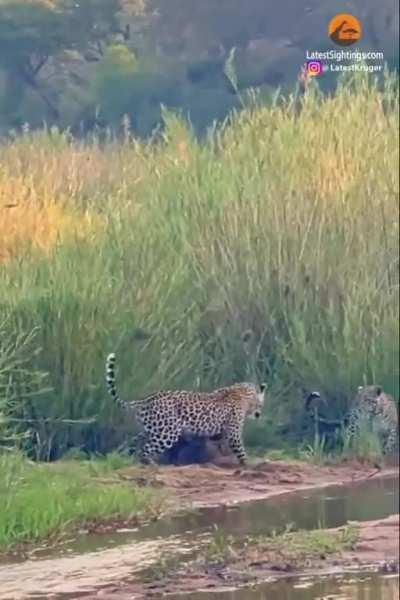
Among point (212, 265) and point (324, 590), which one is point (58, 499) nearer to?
point (324, 590)

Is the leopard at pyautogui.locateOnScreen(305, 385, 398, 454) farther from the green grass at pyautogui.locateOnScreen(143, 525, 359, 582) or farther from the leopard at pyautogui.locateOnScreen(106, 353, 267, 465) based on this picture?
the green grass at pyautogui.locateOnScreen(143, 525, 359, 582)

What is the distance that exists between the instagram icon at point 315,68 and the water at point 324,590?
3395 millimetres

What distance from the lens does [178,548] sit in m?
8.51

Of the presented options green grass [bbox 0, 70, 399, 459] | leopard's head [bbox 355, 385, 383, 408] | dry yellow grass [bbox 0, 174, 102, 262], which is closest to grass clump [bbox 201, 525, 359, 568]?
green grass [bbox 0, 70, 399, 459]

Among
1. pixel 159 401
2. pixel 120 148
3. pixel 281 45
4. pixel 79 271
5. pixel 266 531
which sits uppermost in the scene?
pixel 281 45

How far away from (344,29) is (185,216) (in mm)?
1425

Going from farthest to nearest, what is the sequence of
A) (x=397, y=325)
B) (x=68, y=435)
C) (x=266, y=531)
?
(x=397, y=325), (x=68, y=435), (x=266, y=531)

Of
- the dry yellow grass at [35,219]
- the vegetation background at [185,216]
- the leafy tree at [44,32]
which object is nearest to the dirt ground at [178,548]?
the vegetation background at [185,216]

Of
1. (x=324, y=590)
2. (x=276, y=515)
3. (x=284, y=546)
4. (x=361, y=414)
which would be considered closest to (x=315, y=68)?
(x=361, y=414)

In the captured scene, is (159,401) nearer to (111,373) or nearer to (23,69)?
(111,373)

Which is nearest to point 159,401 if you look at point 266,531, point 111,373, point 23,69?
point 111,373

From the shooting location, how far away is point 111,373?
9703 mm

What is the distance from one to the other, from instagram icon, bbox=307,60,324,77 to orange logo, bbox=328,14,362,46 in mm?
172

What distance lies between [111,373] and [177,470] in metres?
0.67
